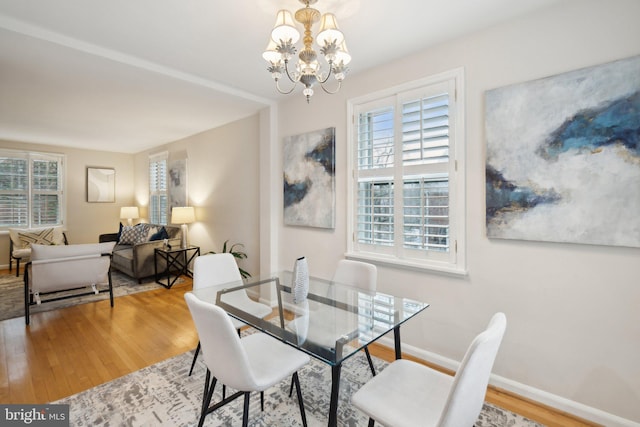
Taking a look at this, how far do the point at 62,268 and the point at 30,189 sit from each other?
4.28m

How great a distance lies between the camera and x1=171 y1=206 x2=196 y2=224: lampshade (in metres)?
4.80

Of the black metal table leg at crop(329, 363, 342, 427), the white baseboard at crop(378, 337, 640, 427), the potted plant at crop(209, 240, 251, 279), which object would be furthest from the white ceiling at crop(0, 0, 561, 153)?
the white baseboard at crop(378, 337, 640, 427)

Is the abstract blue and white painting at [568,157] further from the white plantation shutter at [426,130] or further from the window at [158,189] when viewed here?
the window at [158,189]

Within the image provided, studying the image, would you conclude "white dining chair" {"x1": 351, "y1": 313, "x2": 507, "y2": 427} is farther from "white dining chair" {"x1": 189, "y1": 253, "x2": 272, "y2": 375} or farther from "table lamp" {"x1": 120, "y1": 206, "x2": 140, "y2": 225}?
"table lamp" {"x1": 120, "y1": 206, "x2": 140, "y2": 225}

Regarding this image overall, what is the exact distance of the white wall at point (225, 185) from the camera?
405 cm

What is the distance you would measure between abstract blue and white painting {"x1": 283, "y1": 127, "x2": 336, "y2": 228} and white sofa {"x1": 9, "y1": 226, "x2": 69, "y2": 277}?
16.5ft

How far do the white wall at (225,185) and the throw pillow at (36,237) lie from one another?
2.83 m

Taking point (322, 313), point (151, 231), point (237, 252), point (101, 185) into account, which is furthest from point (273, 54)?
point (101, 185)

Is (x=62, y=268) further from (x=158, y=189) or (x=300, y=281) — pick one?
Result: (x=158, y=189)

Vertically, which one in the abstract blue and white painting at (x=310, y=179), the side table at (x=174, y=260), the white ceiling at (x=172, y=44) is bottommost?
the side table at (x=174, y=260)

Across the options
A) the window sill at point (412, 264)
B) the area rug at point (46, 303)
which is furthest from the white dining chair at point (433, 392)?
the area rug at point (46, 303)

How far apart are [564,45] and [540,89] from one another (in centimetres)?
27

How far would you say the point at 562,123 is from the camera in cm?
174

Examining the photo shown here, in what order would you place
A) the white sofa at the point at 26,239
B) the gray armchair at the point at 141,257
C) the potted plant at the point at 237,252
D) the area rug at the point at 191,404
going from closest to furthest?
the area rug at the point at 191,404
the potted plant at the point at 237,252
the gray armchair at the point at 141,257
the white sofa at the point at 26,239
